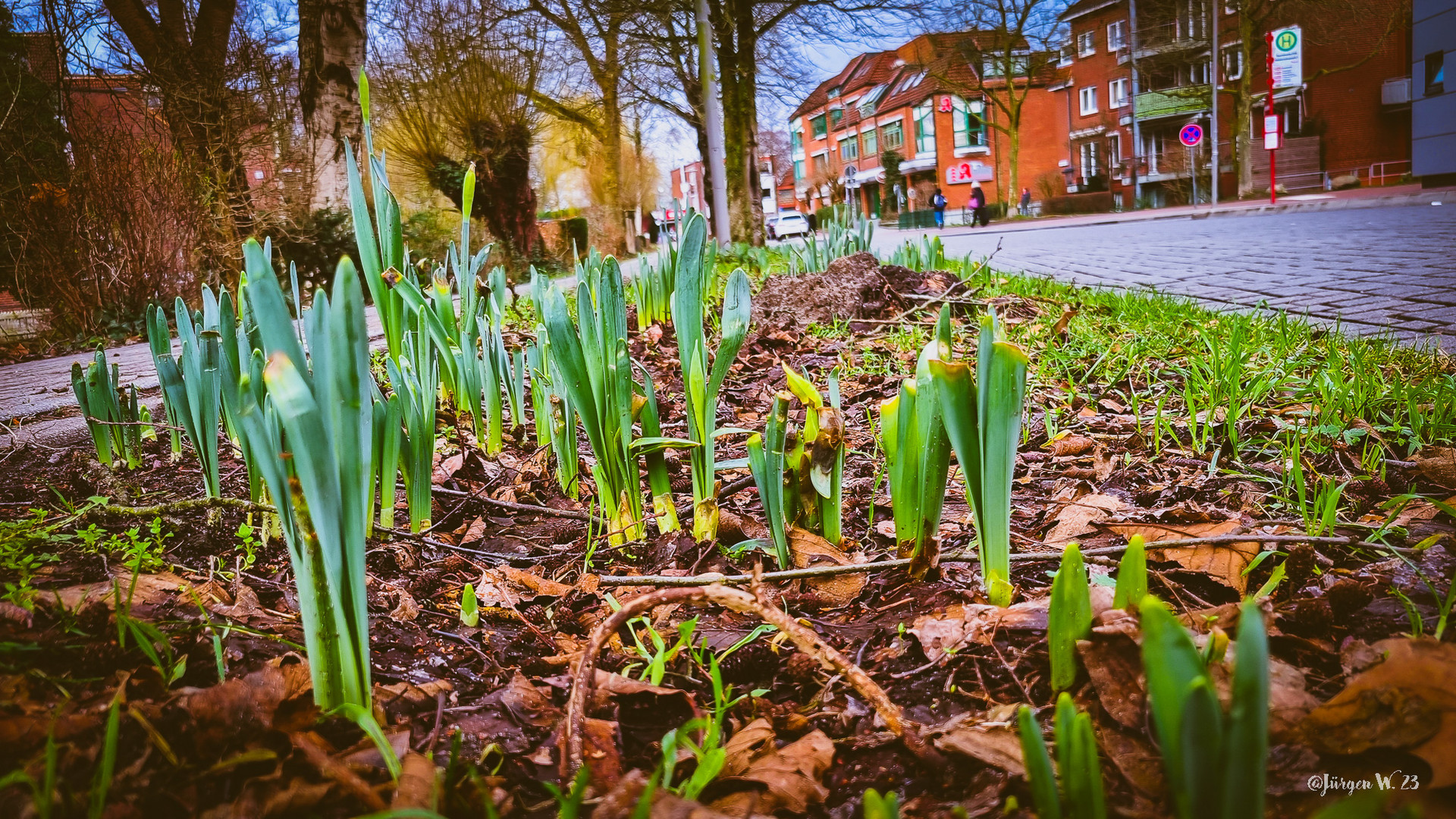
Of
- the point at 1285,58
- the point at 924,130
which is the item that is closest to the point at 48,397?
the point at 1285,58

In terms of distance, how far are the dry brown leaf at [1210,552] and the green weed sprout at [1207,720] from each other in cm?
66

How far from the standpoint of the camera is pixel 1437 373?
2213 mm

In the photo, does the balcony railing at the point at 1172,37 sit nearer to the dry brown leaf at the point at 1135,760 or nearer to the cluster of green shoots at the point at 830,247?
the cluster of green shoots at the point at 830,247

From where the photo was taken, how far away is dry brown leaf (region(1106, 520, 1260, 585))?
121cm

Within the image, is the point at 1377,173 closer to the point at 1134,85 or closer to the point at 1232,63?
the point at 1232,63

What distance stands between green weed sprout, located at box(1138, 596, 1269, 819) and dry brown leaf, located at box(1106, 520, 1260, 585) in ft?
2.16

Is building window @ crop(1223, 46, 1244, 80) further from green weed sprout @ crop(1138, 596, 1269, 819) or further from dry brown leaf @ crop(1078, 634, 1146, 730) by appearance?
green weed sprout @ crop(1138, 596, 1269, 819)

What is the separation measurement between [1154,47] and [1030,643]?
4004 centimetres

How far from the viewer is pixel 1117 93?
37438mm

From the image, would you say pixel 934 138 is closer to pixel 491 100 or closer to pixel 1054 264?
pixel 491 100

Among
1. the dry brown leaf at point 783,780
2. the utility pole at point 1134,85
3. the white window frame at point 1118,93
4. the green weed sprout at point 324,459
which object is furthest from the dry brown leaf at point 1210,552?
the white window frame at point 1118,93

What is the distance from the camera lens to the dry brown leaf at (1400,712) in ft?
2.28

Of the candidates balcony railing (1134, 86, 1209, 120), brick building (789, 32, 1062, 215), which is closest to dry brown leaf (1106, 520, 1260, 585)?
brick building (789, 32, 1062, 215)

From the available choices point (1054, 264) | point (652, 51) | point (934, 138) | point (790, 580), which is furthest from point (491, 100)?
point (934, 138)
